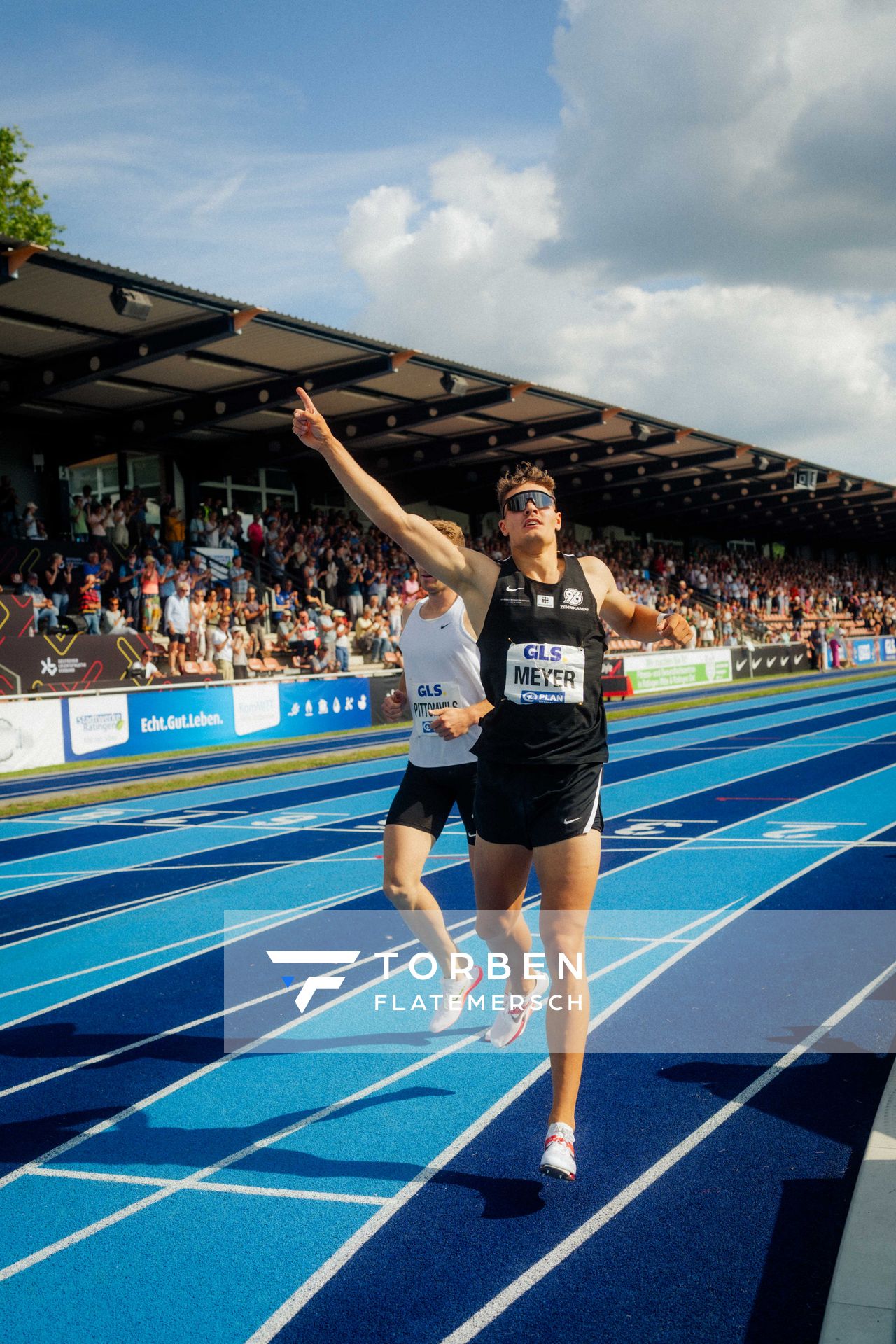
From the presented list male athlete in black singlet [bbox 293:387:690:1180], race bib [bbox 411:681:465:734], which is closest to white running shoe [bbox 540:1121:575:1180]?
Result: male athlete in black singlet [bbox 293:387:690:1180]

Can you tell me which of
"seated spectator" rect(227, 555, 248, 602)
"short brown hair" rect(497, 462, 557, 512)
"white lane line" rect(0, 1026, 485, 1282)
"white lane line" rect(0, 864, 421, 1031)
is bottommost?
"white lane line" rect(0, 1026, 485, 1282)

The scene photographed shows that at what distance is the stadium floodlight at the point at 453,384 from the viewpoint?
2822cm

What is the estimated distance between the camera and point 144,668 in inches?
891

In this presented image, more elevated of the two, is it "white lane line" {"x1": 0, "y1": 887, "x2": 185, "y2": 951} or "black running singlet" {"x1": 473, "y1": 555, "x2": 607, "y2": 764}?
"black running singlet" {"x1": 473, "y1": 555, "x2": 607, "y2": 764}

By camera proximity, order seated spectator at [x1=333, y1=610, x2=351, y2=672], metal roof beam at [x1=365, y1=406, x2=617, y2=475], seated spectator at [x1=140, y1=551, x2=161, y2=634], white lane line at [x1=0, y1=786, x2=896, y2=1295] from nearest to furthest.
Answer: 1. white lane line at [x1=0, y1=786, x2=896, y2=1295]
2. seated spectator at [x1=140, y1=551, x2=161, y2=634]
3. seated spectator at [x1=333, y1=610, x2=351, y2=672]
4. metal roof beam at [x1=365, y1=406, x2=617, y2=475]

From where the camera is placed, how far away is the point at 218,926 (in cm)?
806

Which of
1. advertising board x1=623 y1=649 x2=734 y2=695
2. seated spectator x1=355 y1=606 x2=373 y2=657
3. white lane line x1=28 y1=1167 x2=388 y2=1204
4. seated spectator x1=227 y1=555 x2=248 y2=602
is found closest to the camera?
white lane line x1=28 y1=1167 x2=388 y2=1204

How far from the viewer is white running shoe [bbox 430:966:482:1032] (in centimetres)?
561

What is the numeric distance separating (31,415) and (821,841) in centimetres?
2415

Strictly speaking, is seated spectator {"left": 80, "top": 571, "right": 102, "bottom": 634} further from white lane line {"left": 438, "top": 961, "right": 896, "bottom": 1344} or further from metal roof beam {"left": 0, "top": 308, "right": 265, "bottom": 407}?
white lane line {"left": 438, "top": 961, "right": 896, "bottom": 1344}

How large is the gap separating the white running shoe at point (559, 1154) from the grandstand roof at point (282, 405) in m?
17.8

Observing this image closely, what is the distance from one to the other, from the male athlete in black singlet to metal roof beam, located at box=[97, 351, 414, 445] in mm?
22595

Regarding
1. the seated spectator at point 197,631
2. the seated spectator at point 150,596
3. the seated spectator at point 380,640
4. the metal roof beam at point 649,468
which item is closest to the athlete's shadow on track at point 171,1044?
the seated spectator at point 197,631

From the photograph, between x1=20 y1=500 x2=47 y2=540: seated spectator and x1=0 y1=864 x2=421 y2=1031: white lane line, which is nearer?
x1=0 y1=864 x2=421 y2=1031: white lane line
